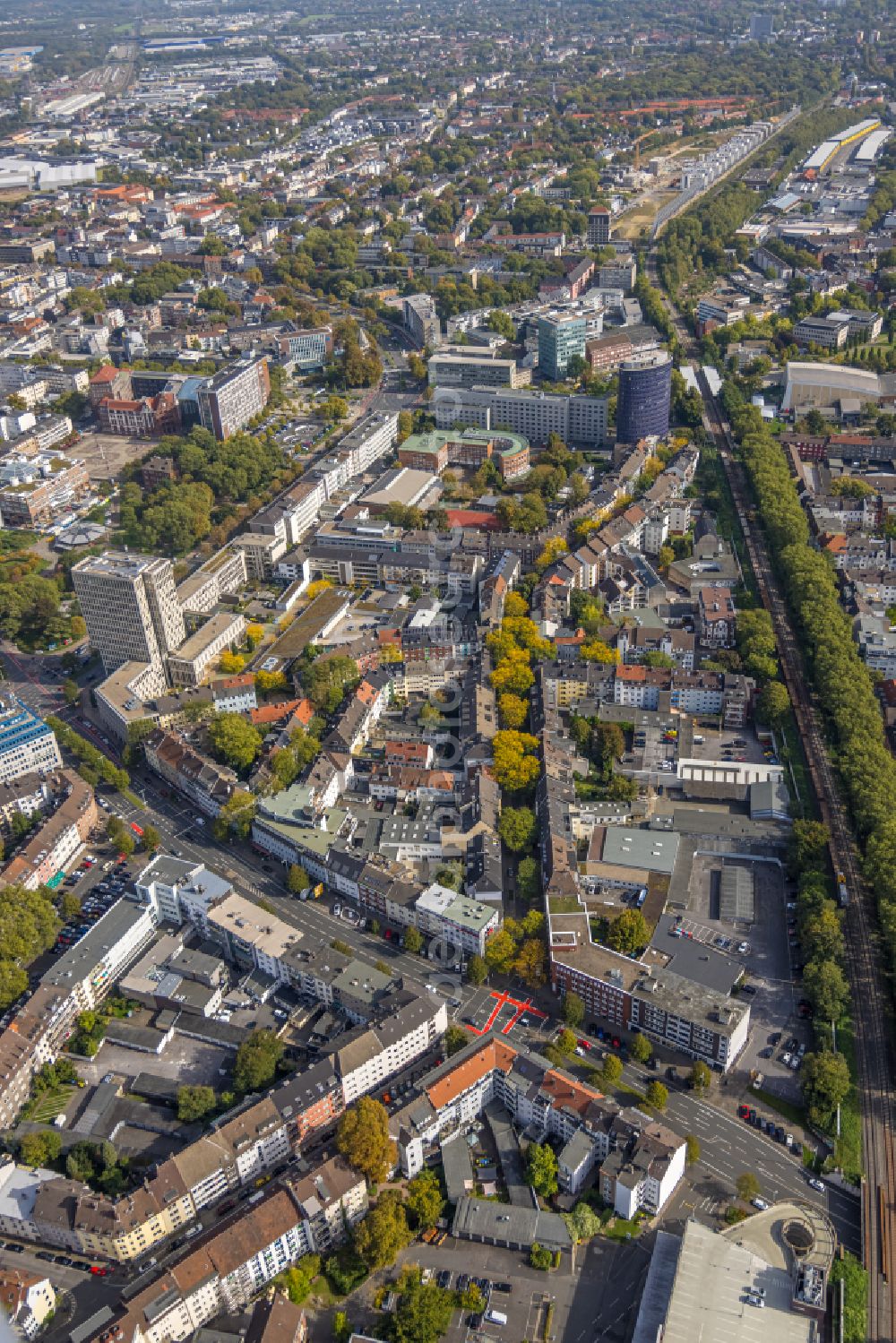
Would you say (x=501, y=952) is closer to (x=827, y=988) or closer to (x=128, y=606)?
(x=827, y=988)

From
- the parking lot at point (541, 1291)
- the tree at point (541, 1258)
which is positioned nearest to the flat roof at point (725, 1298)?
the parking lot at point (541, 1291)

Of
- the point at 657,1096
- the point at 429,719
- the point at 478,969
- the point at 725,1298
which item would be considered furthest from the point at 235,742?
the point at 725,1298

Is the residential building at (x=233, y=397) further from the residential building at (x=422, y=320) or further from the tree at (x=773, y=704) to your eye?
the tree at (x=773, y=704)

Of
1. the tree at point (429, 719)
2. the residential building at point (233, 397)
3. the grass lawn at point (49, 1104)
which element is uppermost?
the residential building at point (233, 397)

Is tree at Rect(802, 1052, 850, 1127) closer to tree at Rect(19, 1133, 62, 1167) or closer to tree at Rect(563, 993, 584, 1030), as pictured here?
tree at Rect(563, 993, 584, 1030)

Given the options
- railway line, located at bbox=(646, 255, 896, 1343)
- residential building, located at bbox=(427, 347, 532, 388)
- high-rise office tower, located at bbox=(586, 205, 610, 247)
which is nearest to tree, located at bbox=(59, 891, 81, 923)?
railway line, located at bbox=(646, 255, 896, 1343)

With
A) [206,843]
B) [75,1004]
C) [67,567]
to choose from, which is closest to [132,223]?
[67,567]

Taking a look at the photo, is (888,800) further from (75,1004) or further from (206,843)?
(75,1004)
